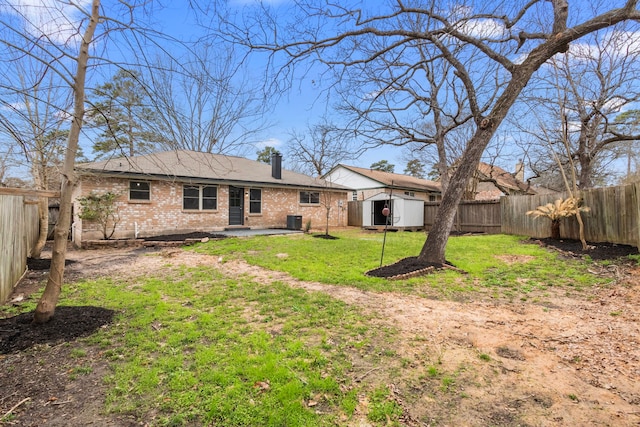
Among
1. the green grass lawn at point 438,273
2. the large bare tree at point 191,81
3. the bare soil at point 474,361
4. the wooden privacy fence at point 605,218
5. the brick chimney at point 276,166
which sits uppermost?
the brick chimney at point 276,166

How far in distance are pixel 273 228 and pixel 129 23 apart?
43.4 ft

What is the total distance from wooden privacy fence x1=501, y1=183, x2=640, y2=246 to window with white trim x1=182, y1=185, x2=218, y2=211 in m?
13.4

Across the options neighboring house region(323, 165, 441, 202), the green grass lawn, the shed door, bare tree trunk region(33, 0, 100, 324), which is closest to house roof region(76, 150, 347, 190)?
the shed door

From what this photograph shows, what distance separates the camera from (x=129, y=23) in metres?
3.48

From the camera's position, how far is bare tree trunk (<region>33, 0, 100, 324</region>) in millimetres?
3553

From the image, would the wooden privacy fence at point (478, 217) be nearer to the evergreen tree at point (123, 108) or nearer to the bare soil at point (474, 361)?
the bare soil at point (474, 361)

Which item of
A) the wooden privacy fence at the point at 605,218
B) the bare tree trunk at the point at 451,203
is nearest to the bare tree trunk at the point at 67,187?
the bare tree trunk at the point at 451,203

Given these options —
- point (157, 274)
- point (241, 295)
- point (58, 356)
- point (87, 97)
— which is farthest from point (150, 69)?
point (157, 274)

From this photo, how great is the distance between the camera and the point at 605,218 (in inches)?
337

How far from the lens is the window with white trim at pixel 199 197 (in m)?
13.7

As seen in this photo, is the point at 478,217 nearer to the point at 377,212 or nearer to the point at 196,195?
the point at 377,212

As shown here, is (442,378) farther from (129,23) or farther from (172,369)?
(129,23)

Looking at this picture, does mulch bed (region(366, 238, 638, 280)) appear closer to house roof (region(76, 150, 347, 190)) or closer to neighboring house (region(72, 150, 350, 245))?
house roof (region(76, 150, 347, 190))

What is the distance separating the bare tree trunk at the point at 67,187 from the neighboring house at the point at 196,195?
19.4ft
